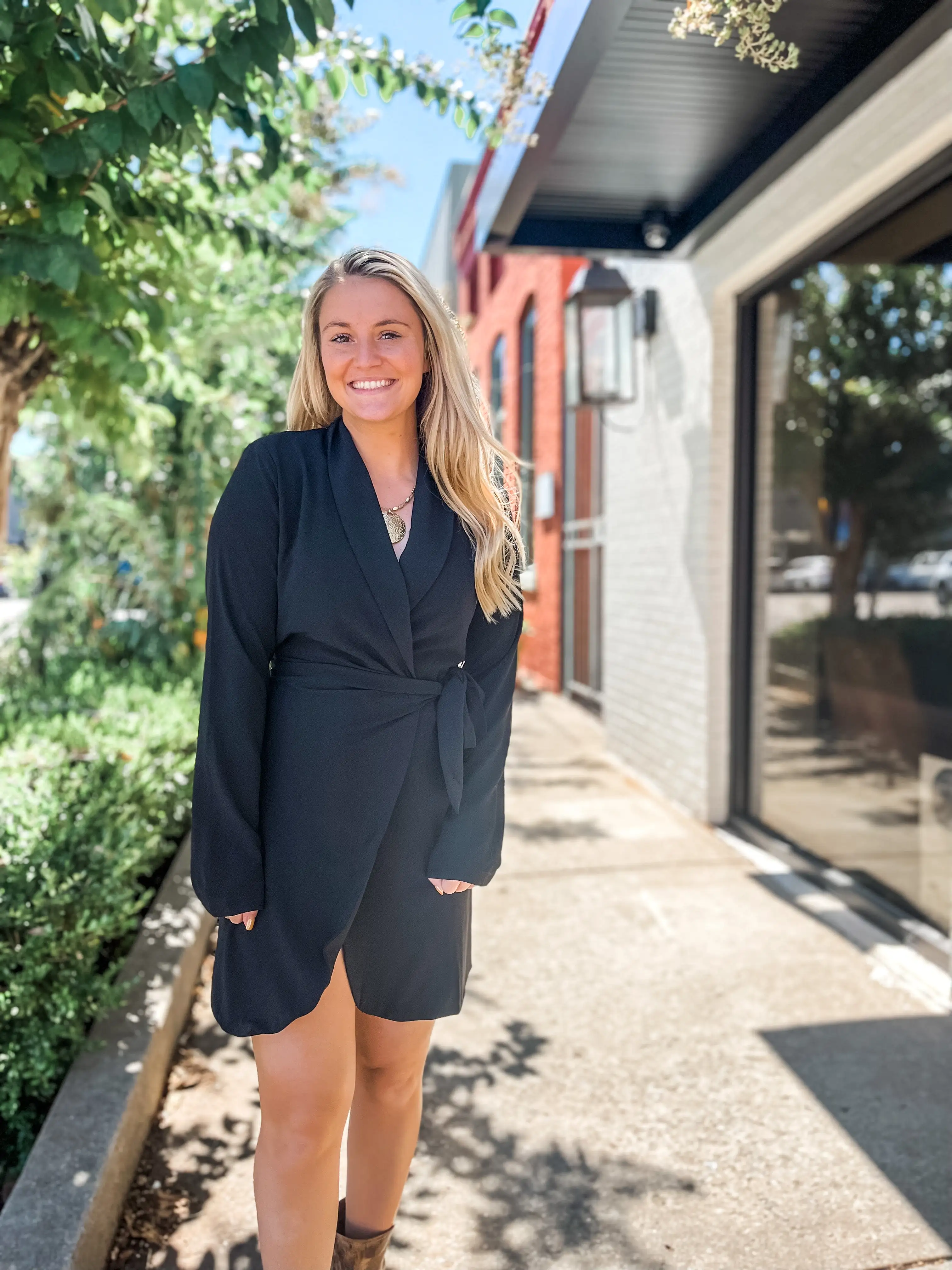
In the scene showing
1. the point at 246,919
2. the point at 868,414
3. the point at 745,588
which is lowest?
the point at 246,919

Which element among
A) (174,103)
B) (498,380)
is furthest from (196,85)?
(498,380)

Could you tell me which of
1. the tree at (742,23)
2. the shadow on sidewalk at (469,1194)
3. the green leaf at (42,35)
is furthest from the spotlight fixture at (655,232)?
the shadow on sidewalk at (469,1194)

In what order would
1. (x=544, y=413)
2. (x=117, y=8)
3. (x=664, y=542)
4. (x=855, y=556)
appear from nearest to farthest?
1. (x=117, y=8)
2. (x=855, y=556)
3. (x=664, y=542)
4. (x=544, y=413)

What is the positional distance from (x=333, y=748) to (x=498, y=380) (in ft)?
42.3

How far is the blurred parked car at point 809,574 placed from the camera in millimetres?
4688

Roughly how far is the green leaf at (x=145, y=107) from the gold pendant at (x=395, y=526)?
1.14 m

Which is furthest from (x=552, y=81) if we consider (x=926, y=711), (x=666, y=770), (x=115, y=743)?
(x=666, y=770)

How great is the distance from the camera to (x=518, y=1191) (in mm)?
2348

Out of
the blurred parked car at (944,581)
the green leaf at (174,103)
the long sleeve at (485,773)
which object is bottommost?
the long sleeve at (485,773)

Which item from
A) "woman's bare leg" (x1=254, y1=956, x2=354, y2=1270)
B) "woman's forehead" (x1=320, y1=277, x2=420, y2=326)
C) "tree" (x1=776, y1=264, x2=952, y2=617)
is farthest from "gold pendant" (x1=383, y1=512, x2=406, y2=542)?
"tree" (x1=776, y1=264, x2=952, y2=617)

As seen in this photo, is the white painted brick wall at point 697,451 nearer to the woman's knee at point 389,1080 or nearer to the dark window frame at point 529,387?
the woman's knee at point 389,1080

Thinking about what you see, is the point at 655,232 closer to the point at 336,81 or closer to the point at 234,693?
the point at 336,81

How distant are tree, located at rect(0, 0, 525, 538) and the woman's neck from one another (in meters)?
0.92

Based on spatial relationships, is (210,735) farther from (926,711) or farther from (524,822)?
(524,822)
